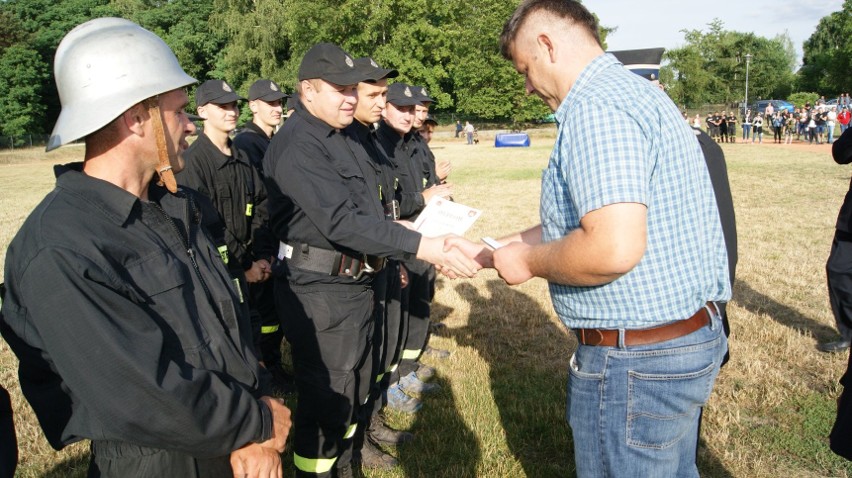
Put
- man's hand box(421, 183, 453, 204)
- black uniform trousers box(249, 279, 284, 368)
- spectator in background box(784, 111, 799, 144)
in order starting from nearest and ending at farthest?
black uniform trousers box(249, 279, 284, 368)
man's hand box(421, 183, 453, 204)
spectator in background box(784, 111, 799, 144)

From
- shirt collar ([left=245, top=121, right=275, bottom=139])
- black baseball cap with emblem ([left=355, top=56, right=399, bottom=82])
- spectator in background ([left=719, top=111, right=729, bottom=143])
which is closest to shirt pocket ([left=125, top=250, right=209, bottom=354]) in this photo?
black baseball cap with emblem ([left=355, top=56, right=399, bottom=82])

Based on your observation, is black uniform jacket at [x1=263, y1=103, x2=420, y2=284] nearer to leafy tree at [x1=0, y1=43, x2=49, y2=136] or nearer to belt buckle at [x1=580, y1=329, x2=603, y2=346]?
belt buckle at [x1=580, y1=329, x2=603, y2=346]

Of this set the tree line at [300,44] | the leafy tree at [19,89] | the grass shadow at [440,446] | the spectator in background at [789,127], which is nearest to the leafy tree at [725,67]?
the tree line at [300,44]

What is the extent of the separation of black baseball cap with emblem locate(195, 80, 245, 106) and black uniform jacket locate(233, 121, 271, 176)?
1.47 ft

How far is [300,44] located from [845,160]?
161ft

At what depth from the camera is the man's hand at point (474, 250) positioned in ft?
9.87

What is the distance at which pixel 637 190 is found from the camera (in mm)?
1846

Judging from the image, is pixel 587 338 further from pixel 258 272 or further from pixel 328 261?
pixel 258 272

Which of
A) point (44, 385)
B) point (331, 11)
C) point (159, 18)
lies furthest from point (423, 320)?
point (159, 18)

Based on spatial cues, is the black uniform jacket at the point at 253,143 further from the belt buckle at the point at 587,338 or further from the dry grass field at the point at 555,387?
the belt buckle at the point at 587,338

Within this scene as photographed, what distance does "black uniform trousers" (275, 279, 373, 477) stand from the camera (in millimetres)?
3494

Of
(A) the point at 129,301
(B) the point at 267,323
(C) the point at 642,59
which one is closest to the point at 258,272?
(B) the point at 267,323

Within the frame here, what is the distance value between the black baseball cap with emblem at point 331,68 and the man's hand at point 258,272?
2.03 meters

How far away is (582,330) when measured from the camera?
2277 mm
